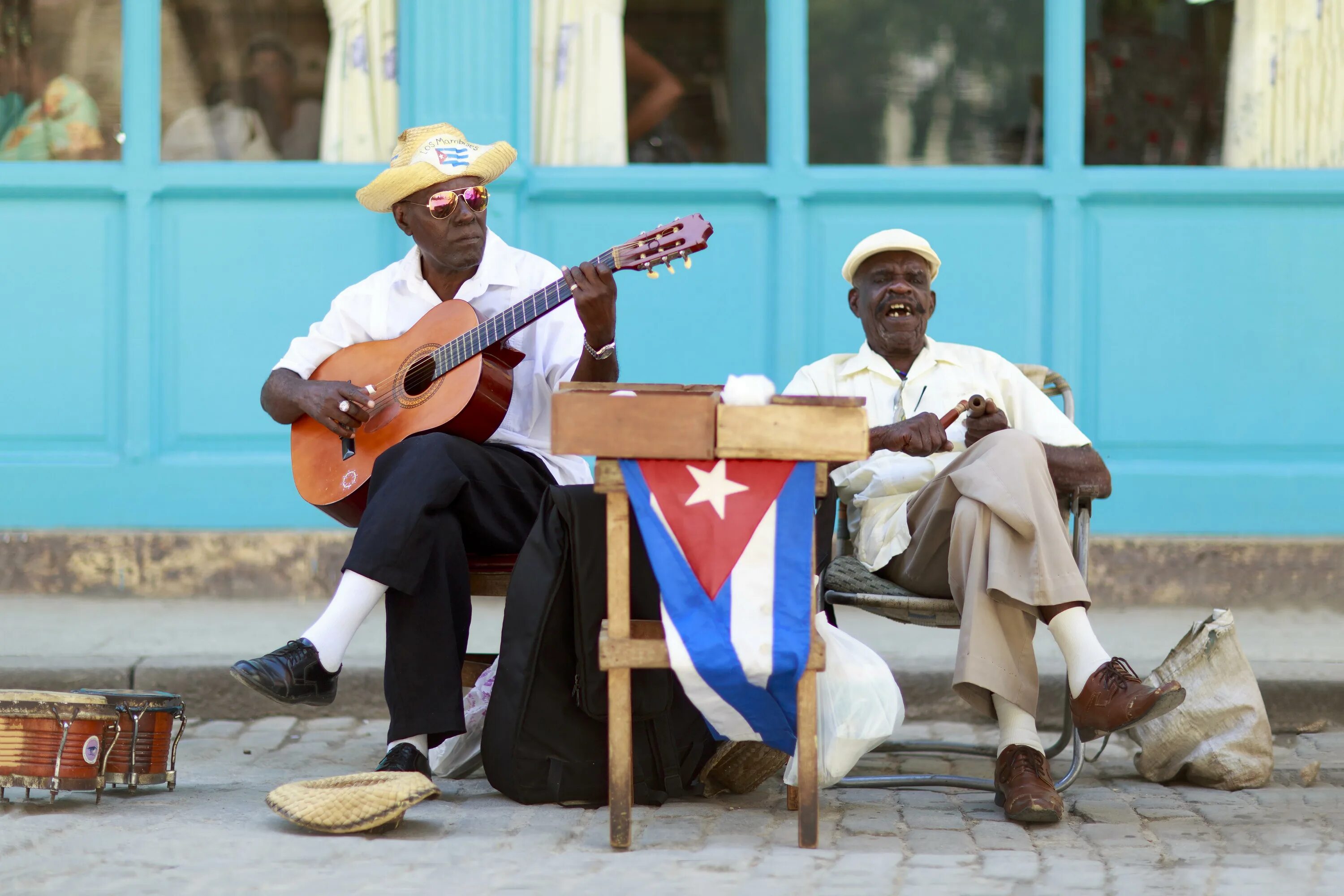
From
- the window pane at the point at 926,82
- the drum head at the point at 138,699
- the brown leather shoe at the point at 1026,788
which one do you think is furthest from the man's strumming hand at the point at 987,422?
the window pane at the point at 926,82

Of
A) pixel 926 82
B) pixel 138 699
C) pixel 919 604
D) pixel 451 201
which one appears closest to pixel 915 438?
pixel 919 604

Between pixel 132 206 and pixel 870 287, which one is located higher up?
pixel 132 206

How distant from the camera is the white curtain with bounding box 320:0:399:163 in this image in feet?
20.0

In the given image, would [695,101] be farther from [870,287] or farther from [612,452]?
[612,452]

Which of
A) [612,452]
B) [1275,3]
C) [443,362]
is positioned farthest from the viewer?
[1275,3]

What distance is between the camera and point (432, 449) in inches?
151

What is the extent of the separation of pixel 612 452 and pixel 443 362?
966 mm

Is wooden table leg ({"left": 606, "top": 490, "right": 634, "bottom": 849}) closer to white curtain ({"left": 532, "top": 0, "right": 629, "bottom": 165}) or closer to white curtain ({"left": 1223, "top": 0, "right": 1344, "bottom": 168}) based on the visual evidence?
white curtain ({"left": 532, "top": 0, "right": 629, "bottom": 165})

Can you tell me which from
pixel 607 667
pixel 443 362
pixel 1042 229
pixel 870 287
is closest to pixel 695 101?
pixel 1042 229

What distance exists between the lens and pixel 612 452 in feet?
10.6

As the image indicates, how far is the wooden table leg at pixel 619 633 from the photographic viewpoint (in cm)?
330

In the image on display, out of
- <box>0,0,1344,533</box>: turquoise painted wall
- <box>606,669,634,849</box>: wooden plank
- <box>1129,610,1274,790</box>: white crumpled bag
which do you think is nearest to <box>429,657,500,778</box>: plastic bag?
<box>606,669,634,849</box>: wooden plank

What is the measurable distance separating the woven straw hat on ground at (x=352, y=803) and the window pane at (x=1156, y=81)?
387 centimetres

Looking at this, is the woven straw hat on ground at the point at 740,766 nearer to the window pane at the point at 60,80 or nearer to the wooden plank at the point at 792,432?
the wooden plank at the point at 792,432
